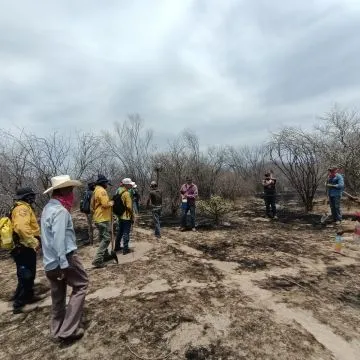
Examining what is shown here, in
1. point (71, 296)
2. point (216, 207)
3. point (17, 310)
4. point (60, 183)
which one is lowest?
point (17, 310)

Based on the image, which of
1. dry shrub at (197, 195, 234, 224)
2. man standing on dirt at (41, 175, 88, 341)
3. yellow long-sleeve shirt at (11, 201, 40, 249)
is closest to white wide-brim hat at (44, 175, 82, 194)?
man standing on dirt at (41, 175, 88, 341)

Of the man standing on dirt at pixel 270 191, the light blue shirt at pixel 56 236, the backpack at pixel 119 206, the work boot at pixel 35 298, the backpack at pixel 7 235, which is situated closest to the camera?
the light blue shirt at pixel 56 236

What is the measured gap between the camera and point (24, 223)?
17.3ft

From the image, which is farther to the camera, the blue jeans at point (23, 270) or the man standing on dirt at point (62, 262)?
the blue jeans at point (23, 270)

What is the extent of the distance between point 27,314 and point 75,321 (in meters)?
1.46

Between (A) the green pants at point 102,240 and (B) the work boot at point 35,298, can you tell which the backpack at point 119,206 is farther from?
(B) the work boot at point 35,298

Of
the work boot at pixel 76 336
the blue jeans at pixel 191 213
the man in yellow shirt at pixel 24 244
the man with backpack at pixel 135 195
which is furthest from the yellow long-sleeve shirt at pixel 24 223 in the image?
the blue jeans at pixel 191 213

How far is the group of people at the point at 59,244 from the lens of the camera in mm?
4102

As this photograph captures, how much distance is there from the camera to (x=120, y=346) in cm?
412

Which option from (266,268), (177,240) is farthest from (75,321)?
(177,240)

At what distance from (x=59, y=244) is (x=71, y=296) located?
2.27ft

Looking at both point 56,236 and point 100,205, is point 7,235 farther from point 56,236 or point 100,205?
point 100,205

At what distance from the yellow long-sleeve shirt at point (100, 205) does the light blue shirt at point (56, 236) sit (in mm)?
2891

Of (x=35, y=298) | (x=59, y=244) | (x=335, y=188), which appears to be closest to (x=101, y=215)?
(x=35, y=298)
